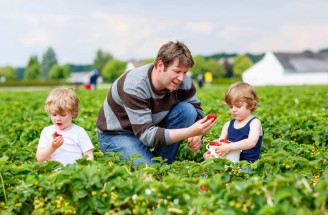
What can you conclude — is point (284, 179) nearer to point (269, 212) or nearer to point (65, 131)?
point (269, 212)

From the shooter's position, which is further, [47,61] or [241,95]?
[47,61]

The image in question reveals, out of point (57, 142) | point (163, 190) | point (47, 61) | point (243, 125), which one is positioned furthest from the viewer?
point (47, 61)

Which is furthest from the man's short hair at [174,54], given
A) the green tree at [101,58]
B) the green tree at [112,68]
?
the green tree at [101,58]

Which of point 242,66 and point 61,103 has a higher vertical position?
point 61,103

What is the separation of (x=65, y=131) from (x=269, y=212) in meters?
2.12

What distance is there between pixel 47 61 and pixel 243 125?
11419 centimetres

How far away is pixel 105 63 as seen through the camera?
378ft

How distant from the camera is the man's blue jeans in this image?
3756mm

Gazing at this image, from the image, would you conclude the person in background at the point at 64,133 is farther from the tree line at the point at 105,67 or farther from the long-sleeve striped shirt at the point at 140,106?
the tree line at the point at 105,67

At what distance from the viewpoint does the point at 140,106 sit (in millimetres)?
3498

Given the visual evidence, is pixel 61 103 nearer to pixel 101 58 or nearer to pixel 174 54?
pixel 174 54

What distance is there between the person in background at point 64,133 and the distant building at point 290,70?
57.7 meters

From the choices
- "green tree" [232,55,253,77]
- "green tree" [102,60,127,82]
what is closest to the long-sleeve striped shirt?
"green tree" [232,55,253,77]

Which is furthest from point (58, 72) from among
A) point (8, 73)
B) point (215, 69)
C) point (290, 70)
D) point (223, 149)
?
point (223, 149)
